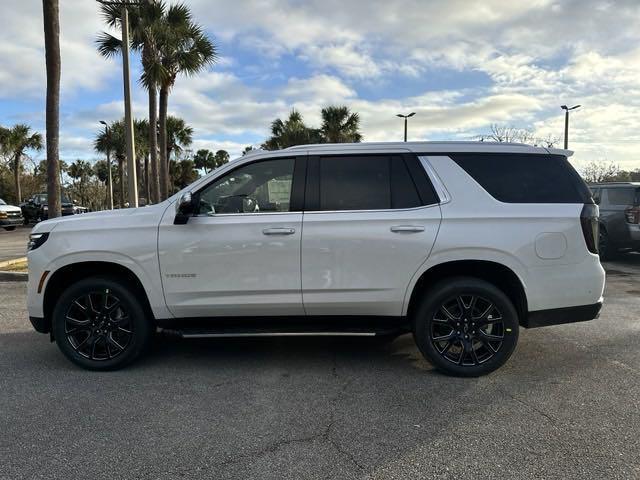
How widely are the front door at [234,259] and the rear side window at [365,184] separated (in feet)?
1.11

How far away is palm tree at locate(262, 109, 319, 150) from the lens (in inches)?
1253

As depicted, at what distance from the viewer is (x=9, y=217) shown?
23.2 meters

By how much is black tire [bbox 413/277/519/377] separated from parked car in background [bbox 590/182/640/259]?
26.7 ft

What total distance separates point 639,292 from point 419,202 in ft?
18.6

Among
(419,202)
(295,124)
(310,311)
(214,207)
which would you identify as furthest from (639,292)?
(295,124)

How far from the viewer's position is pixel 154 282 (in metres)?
4.20

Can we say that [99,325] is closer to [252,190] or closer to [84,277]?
[84,277]

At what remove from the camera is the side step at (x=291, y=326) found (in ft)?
13.8

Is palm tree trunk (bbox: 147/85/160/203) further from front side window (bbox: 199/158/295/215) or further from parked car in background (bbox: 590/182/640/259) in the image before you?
front side window (bbox: 199/158/295/215)

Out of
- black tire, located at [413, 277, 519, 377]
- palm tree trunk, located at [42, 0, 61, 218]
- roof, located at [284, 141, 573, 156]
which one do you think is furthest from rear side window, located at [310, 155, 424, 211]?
palm tree trunk, located at [42, 0, 61, 218]

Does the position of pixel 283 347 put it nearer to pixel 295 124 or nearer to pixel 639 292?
pixel 639 292

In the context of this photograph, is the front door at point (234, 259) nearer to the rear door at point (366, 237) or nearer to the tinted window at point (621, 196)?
the rear door at point (366, 237)

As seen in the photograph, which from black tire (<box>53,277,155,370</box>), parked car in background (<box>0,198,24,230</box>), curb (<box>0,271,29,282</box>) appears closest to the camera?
black tire (<box>53,277,155,370</box>)

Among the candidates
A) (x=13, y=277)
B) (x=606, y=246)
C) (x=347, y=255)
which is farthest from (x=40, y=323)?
(x=606, y=246)
